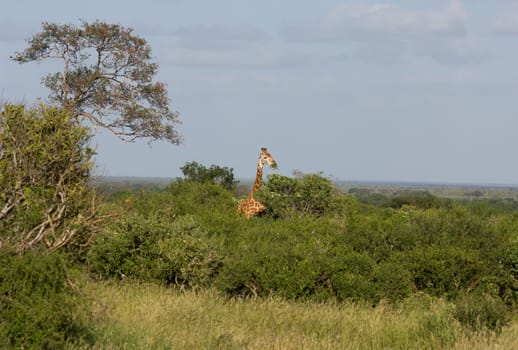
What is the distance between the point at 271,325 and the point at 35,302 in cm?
303

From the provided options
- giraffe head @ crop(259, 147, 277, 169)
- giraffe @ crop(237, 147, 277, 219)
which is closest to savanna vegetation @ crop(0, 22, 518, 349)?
giraffe @ crop(237, 147, 277, 219)

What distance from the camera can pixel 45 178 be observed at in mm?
9102

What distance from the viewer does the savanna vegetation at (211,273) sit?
818 centimetres

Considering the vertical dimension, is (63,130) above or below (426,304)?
above

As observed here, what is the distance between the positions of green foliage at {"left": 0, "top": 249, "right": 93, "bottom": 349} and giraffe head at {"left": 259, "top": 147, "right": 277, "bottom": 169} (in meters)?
13.2

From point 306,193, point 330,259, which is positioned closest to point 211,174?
point 306,193

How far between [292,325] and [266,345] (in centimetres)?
118

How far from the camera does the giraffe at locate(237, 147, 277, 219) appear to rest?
63.2 ft

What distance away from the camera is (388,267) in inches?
469

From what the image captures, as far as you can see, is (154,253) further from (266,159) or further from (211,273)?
(266,159)

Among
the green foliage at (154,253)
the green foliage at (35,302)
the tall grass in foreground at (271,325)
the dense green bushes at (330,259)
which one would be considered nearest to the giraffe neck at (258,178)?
the dense green bushes at (330,259)

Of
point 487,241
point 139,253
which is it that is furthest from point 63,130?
point 487,241

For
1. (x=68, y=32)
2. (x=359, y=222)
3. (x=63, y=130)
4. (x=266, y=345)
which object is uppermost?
(x=68, y=32)

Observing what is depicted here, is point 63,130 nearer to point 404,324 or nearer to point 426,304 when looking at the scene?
point 404,324
